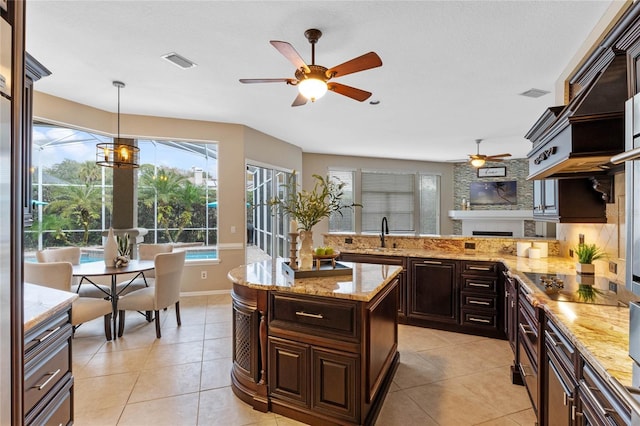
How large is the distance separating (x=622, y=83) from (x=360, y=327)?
1.82m

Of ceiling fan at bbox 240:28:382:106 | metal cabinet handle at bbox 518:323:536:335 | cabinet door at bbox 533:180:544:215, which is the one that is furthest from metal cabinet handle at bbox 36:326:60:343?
cabinet door at bbox 533:180:544:215

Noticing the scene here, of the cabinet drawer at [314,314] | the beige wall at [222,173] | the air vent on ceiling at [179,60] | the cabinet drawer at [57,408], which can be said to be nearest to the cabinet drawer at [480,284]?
the cabinet drawer at [314,314]

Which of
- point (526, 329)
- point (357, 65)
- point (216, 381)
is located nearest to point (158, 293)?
point (216, 381)

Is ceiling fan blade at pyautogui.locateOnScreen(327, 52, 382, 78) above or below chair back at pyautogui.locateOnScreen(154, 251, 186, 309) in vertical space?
above

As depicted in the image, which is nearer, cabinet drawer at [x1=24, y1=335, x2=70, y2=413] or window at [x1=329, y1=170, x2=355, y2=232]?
cabinet drawer at [x1=24, y1=335, x2=70, y2=413]

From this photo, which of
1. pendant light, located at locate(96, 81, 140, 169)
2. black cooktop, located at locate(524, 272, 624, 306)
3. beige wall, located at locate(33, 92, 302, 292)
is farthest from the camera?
beige wall, located at locate(33, 92, 302, 292)

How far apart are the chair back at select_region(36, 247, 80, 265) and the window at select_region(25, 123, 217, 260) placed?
76 cm

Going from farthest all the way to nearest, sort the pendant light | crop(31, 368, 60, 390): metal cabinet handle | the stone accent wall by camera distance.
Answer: the stone accent wall
the pendant light
crop(31, 368, 60, 390): metal cabinet handle

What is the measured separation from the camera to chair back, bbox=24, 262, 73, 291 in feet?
9.29

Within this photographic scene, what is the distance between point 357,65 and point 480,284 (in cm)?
275

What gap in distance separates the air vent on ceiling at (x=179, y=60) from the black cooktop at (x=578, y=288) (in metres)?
3.57

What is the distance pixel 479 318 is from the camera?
11.8 ft

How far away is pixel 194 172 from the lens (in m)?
5.40

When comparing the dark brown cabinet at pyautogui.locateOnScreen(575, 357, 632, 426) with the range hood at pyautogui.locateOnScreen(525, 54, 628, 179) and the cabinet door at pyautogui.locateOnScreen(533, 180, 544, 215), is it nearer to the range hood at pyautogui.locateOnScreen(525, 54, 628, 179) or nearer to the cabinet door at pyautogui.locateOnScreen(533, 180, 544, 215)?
the range hood at pyautogui.locateOnScreen(525, 54, 628, 179)
